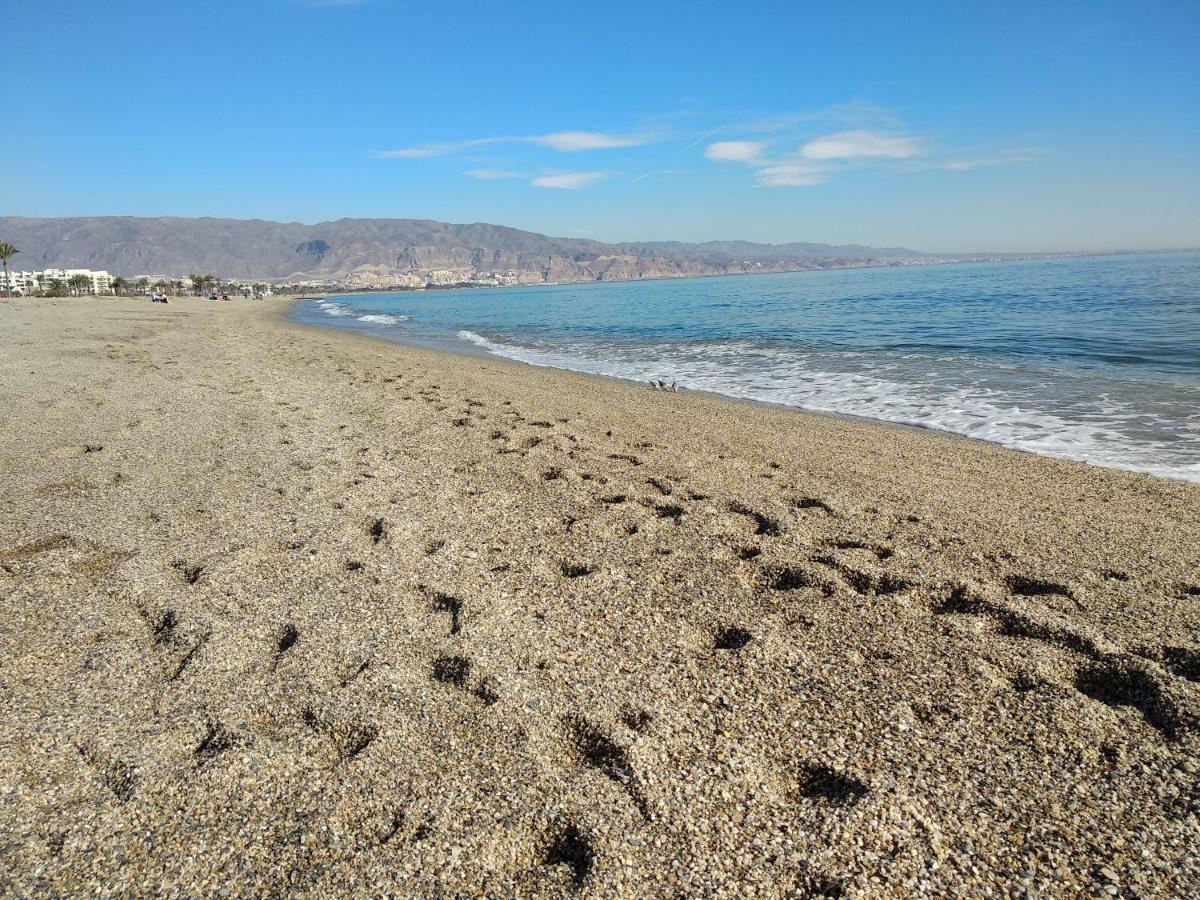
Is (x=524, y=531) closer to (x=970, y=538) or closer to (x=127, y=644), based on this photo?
(x=127, y=644)

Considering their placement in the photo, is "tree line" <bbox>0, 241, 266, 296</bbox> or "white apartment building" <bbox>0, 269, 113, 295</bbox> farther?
"white apartment building" <bbox>0, 269, 113, 295</bbox>

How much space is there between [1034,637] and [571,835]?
2.63 meters

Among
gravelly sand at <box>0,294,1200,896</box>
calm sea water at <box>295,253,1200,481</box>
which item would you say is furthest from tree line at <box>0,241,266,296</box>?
gravelly sand at <box>0,294,1200,896</box>

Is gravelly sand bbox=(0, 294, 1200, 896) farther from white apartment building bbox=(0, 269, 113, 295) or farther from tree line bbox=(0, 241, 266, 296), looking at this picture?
white apartment building bbox=(0, 269, 113, 295)

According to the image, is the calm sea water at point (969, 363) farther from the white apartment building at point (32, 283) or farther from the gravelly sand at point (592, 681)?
the white apartment building at point (32, 283)

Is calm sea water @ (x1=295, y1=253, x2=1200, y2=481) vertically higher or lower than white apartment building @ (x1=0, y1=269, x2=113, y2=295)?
lower

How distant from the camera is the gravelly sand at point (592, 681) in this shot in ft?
7.11

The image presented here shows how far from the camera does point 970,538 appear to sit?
4.74m

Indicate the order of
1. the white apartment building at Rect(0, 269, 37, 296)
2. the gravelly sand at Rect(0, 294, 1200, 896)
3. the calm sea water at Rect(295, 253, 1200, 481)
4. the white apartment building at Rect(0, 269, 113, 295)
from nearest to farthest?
the gravelly sand at Rect(0, 294, 1200, 896), the calm sea water at Rect(295, 253, 1200, 481), the white apartment building at Rect(0, 269, 37, 296), the white apartment building at Rect(0, 269, 113, 295)

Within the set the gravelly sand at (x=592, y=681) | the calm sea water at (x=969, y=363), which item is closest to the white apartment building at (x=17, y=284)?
the calm sea water at (x=969, y=363)

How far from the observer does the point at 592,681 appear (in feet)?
10.2

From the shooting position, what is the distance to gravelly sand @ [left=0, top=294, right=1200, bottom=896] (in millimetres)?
2168

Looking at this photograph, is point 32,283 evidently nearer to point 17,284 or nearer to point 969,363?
point 17,284

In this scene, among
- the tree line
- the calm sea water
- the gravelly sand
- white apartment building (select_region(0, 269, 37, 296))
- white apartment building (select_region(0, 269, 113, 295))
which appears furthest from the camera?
white apartment building (select_region(0, 269, 113, 295))
